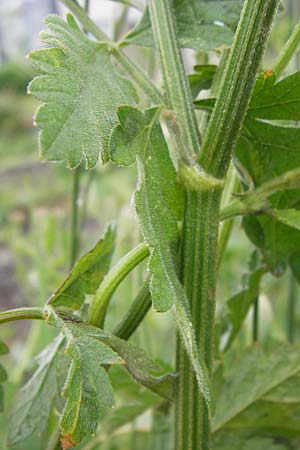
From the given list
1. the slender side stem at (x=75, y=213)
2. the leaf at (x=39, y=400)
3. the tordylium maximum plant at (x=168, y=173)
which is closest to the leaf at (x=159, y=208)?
the tordylium maximum plant at (x=168, y=173)

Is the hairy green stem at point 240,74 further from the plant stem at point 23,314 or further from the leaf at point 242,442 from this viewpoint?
the leaf at point 242,442

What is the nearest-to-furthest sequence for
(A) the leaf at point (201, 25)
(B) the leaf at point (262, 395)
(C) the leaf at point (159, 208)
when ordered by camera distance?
(C) the leaf at point (159, 208) → (A) the leaf at point (201, 25) → (B) the leaf at point (262, 395)

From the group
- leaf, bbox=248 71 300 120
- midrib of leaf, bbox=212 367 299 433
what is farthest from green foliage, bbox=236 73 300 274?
midrib of leaf, bbox=212 367 299 433

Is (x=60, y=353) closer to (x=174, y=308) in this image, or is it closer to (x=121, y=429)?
(x=174, y=308)

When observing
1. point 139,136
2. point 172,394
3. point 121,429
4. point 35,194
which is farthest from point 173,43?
point 35,194

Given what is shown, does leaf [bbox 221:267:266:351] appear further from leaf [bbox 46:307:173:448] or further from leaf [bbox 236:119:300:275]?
leaf [bbox 46:307:173:448]

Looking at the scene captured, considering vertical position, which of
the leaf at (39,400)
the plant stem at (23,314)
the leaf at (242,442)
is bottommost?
the leaf at (242,442)

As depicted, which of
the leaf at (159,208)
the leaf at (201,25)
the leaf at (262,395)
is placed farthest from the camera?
the leaf at (262,395)
